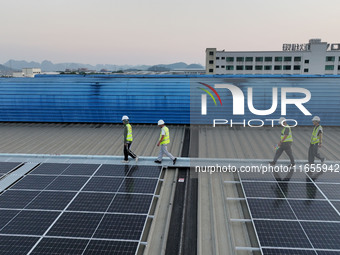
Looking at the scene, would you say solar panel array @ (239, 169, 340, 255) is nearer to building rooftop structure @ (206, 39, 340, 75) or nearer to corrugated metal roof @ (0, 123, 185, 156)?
corrugated metal roof @ (0, 123, 185, 156)

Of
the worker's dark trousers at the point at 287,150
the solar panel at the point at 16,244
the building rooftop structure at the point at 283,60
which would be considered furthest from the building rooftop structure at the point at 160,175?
the building rooftop structure at the point at 283,60

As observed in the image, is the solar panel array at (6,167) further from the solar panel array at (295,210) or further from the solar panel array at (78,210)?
the solar panel array at (295,210)

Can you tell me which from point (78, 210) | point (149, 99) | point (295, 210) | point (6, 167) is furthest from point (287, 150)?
point (6, 167)

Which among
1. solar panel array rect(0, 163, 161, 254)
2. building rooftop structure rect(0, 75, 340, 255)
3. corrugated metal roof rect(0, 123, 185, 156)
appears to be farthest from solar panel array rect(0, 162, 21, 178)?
corrugated metal roof rect(0, 123, 185, 156)

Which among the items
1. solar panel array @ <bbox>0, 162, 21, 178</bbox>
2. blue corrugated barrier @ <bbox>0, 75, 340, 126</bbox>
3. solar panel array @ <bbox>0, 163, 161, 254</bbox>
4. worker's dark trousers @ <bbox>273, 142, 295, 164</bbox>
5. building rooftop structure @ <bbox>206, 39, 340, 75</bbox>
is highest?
building rooftop structure @ <bbox>206, 39, 340, 75</bbox>

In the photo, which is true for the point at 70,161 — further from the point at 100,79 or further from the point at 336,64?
the point at 336,64

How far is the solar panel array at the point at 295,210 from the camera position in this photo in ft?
19.2

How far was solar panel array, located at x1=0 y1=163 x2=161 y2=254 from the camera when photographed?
5973 millimetres

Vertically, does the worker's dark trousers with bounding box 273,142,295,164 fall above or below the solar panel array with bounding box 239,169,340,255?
above

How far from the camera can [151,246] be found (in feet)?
20.7

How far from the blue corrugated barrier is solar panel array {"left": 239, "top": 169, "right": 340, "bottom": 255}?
28.4 ft

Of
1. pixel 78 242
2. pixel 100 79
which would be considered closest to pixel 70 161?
pixel 78 242

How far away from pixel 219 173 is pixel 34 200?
6331 mm

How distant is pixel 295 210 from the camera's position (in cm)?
710
